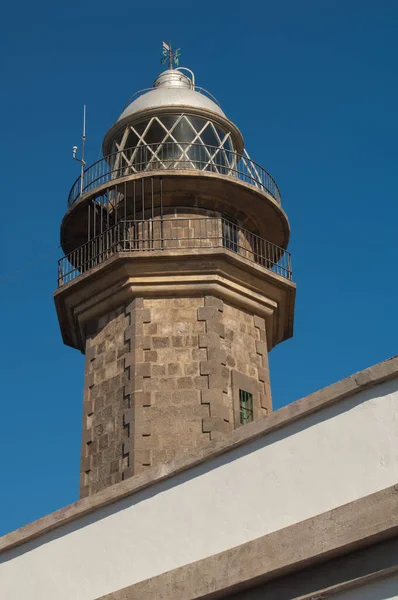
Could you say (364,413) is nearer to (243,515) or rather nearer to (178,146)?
(243,515)

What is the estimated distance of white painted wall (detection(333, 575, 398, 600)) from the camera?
21.2ft

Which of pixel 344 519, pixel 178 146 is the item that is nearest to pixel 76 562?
pixel 344 519

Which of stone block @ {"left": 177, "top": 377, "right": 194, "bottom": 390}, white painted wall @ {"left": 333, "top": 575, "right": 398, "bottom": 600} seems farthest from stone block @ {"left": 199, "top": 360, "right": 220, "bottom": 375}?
white painted wall @ {"left": 333, "top": 575, "right": 398, "bottom": 600}

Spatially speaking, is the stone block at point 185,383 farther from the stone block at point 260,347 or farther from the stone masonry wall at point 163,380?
the stone block at point 260,347

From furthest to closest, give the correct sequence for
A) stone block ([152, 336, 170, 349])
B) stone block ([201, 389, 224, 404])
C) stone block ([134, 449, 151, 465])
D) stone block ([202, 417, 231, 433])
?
stone block ([152, 336, 170, 349]), stone block ([201, 389, 224, 404]), stone block ([202, 417, 231, 433]), stone block ([134, 449, 151, 465])

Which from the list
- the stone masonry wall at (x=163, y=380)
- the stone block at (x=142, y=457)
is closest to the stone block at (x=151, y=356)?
the stone masonry wall at (x=163, y=380)

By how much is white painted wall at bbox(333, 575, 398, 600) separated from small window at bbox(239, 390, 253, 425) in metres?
7.03

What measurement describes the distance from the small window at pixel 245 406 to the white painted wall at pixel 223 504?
5.14 meters

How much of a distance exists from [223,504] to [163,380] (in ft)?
19.8

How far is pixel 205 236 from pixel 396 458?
871 cm

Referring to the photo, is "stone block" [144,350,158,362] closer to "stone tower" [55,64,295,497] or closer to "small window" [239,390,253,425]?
"stone tower" [55,64,295,497]

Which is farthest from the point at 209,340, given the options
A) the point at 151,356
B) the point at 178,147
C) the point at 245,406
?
the point at 178,147

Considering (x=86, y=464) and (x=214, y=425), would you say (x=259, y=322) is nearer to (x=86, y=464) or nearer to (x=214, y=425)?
(x=214, y=425)

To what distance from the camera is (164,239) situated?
1458 cm
